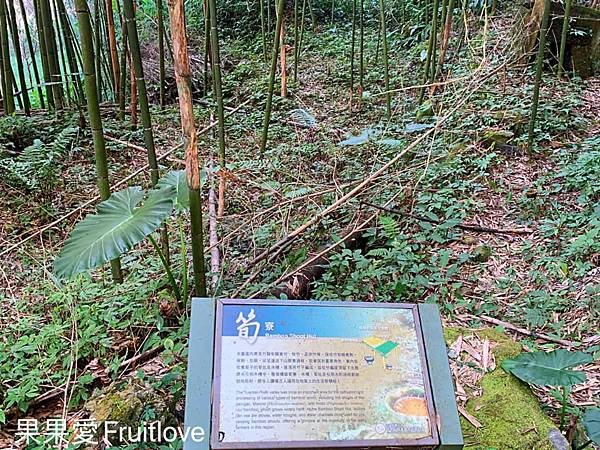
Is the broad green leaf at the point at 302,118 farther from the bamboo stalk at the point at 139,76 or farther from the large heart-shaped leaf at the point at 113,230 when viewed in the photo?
the large heart-shaped leaf at the point at 113,230

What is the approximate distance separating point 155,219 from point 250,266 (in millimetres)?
895

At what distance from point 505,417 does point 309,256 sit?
1373 mm

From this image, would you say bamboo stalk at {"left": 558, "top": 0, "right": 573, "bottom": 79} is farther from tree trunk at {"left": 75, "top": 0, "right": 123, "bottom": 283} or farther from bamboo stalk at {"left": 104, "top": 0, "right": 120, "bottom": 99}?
bamboo stalk at {"left": 104, "top": 0, "right": 120, "bottom": 99}

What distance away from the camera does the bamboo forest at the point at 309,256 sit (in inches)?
53.6

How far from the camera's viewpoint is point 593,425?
4.65 ft

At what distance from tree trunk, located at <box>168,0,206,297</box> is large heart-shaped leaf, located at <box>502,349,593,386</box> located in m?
1.27

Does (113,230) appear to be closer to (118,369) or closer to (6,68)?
(118,369)

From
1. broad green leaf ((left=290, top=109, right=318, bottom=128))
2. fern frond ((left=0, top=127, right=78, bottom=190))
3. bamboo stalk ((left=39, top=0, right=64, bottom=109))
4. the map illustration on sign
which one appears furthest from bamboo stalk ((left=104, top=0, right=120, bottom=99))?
the map illustration on sign

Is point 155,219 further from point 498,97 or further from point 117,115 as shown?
point 117,115

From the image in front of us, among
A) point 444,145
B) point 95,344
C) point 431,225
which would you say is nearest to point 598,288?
point 431,225

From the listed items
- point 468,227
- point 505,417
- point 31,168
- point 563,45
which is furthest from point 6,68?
point 563,45

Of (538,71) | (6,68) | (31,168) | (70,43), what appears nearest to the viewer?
(538,71)

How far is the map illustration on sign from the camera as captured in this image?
1.26 meters

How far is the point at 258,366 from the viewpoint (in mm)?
1317
